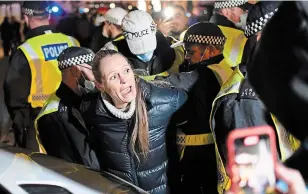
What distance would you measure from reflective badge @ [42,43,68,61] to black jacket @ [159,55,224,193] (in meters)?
1.79

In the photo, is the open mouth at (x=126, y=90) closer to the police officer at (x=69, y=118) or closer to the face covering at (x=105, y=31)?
the police officer at (x=69, y=118)

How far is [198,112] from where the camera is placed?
3.38 meters

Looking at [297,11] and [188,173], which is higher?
[297,11]

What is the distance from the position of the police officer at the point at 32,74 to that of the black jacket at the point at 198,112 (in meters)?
1.73

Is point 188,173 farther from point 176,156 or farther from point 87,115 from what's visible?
point 87,115

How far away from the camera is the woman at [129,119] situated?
2.99m

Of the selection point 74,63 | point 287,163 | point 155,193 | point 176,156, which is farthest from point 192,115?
point 287,163

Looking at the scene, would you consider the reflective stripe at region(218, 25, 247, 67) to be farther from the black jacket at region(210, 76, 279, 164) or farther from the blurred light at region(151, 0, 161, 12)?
the blurred light at region(151, 0, 161, 12)

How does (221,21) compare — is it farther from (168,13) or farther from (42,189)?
(42,189)

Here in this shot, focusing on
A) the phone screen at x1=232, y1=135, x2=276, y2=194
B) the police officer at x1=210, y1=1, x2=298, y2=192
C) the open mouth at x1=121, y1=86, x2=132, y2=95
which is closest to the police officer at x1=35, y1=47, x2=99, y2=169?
the open mouth at x1=121, y1=86, x2=132, y2=95

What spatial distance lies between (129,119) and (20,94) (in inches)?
83.2

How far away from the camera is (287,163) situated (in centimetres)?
159

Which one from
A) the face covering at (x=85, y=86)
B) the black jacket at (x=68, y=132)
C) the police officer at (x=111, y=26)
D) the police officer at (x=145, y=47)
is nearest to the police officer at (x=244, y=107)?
the black jacket at (x=68, y=132)

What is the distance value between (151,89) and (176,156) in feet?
1.67
